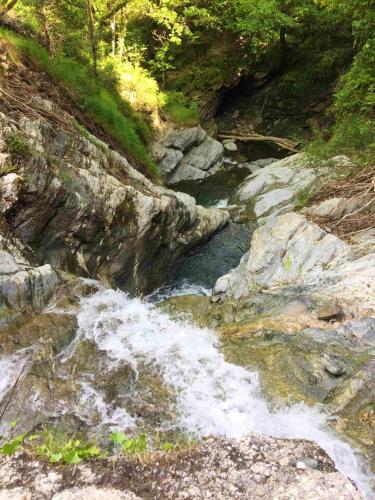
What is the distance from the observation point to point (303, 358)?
6.20 m

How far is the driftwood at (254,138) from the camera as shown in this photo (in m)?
22.7

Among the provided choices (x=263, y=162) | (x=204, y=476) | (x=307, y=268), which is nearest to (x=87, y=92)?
(x=307, y=268)

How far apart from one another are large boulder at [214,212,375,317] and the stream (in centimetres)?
239

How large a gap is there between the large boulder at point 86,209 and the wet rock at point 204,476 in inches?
192

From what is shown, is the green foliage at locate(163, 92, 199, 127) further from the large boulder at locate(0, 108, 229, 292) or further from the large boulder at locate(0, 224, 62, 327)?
the large boulder at locate(0, 224, 62, 327)

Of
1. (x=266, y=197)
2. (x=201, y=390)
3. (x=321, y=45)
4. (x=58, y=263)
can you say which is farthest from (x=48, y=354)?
(x=321, y=45)

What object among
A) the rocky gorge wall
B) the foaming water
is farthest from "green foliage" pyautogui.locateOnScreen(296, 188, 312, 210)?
the foaming water

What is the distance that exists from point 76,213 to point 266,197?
27.7 ft

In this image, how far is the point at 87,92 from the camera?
13.3 meters

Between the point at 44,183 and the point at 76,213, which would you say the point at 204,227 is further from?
the point at 44,183

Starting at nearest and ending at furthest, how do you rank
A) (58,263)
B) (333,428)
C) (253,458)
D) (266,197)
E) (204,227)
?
(253,458) → (333,428) → (58,263) → (204,227) → (266,197)

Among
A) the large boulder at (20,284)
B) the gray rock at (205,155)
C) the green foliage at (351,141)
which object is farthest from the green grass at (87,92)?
the large boulder at (20,284)

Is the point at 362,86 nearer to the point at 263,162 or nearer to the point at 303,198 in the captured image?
the point at 303,198

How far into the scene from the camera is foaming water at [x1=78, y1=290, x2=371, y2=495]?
5035mm
